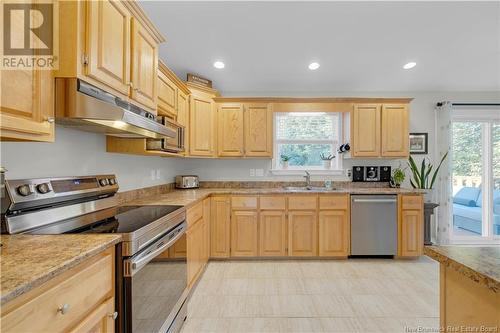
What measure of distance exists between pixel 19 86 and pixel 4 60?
100 mm

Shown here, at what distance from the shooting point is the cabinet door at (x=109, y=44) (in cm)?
132

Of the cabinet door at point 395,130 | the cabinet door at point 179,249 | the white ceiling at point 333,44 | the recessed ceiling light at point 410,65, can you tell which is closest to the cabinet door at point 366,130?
the cabinet door at point 395,130

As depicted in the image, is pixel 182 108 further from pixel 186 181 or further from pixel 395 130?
pixel 395 130

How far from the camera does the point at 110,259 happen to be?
115cm

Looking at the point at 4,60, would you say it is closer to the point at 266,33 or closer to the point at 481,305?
the point at 481,305

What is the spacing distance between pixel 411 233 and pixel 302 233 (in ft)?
4.80

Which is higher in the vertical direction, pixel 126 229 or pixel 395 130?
pixel 395 130

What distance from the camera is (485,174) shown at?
13.2 ft

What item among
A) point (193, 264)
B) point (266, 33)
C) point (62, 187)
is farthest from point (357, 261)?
Result: point (62, 187)

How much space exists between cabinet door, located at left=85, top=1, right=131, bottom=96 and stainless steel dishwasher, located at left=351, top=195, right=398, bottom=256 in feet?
9.79

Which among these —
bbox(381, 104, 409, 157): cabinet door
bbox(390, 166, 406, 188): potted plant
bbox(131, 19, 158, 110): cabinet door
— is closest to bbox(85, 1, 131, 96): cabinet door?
bbox(131, 19, 158, 110): cabinet door

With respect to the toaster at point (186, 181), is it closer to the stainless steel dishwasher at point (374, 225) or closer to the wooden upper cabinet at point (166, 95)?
the wooden upper cabinet at point (166, 95)

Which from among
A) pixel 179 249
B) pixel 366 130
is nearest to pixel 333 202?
pixel 366 130

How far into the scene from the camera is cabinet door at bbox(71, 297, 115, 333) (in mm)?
943
